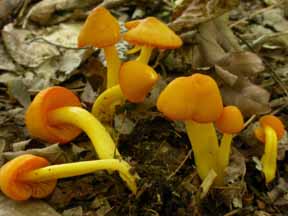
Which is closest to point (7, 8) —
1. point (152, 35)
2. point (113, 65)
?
point (113, 65)

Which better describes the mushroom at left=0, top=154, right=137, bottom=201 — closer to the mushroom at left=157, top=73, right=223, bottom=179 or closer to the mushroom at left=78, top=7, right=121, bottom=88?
the mushroom at left=157, top=73, right=223, bottom=179

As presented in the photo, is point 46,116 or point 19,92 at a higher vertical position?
point 46,116

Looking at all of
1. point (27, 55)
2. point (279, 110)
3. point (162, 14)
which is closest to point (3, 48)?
point (27, 55)

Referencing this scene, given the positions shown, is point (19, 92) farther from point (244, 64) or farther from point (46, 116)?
point (244, 64)

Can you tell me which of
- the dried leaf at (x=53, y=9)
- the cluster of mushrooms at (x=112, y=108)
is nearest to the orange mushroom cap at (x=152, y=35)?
the cluster of mushrooms at (x=112, y=108)

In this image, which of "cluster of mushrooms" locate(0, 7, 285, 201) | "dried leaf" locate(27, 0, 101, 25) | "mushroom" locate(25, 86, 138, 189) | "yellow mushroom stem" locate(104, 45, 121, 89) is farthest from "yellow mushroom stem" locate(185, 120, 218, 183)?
"dried leaf" locate(27, 0, 101, 25)

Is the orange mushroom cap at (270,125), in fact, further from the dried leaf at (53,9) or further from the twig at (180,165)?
the dried leaf at (53,9)
